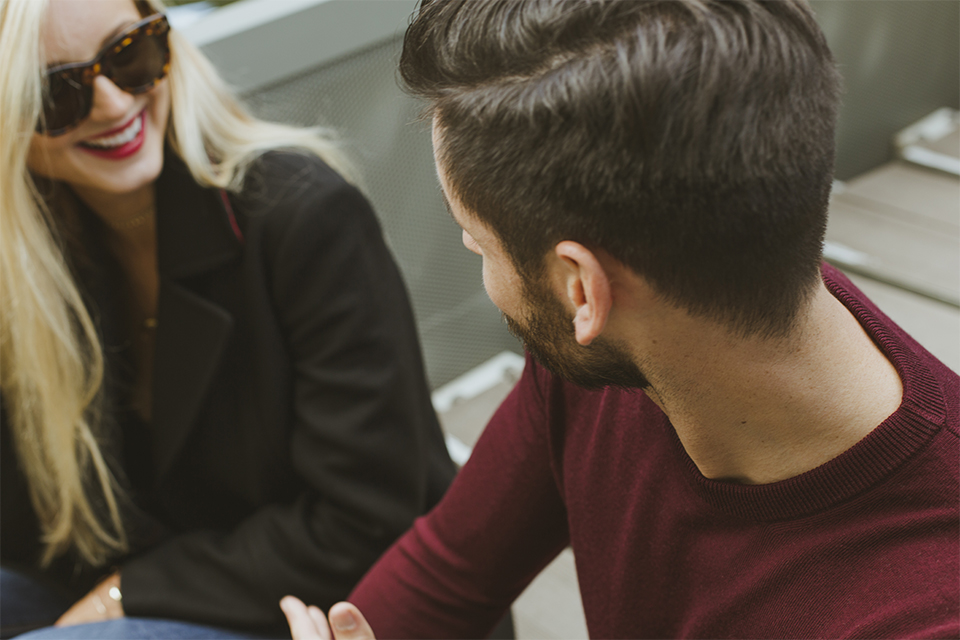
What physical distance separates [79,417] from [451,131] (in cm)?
87

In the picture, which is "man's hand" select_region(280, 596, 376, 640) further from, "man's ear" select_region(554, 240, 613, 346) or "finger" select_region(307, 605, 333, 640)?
"man's ear" select_region(554, 240, 613, 346)

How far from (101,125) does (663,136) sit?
883 mm

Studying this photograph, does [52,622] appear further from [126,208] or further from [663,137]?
[663,137]

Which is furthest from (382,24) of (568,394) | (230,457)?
(568,394)

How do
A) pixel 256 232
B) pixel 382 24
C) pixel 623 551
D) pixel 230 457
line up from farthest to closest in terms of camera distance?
pixel 382 24 → pixel 230 457 → pixel 256 232 → pixel 623 551

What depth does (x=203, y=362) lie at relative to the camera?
4.30 feet

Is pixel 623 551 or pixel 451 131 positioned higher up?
pixel 451 131

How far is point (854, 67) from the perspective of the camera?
2467 millimetres

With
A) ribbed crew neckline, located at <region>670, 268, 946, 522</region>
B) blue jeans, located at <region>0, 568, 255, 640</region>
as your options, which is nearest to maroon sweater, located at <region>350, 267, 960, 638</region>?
ribbed crew neckline, located at <region>670, 268, 946, 522</region>

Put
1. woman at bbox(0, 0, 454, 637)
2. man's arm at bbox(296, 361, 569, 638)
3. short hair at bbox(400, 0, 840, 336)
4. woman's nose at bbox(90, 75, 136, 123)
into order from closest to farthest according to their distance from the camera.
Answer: short hair at bbox(400, 0, 840, 336) < man's arm at bbox(296, 361, 569, 638) < woman's nose at bbox(90, 75, 136, 123) < woman at bbox(0, 0, 454, 637)

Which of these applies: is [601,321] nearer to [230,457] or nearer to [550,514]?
[550,514]

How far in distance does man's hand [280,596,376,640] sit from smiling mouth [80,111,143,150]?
68 centimetres

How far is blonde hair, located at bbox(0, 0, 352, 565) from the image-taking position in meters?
1.22

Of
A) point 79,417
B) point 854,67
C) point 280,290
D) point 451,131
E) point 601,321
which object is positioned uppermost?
point 451,131
